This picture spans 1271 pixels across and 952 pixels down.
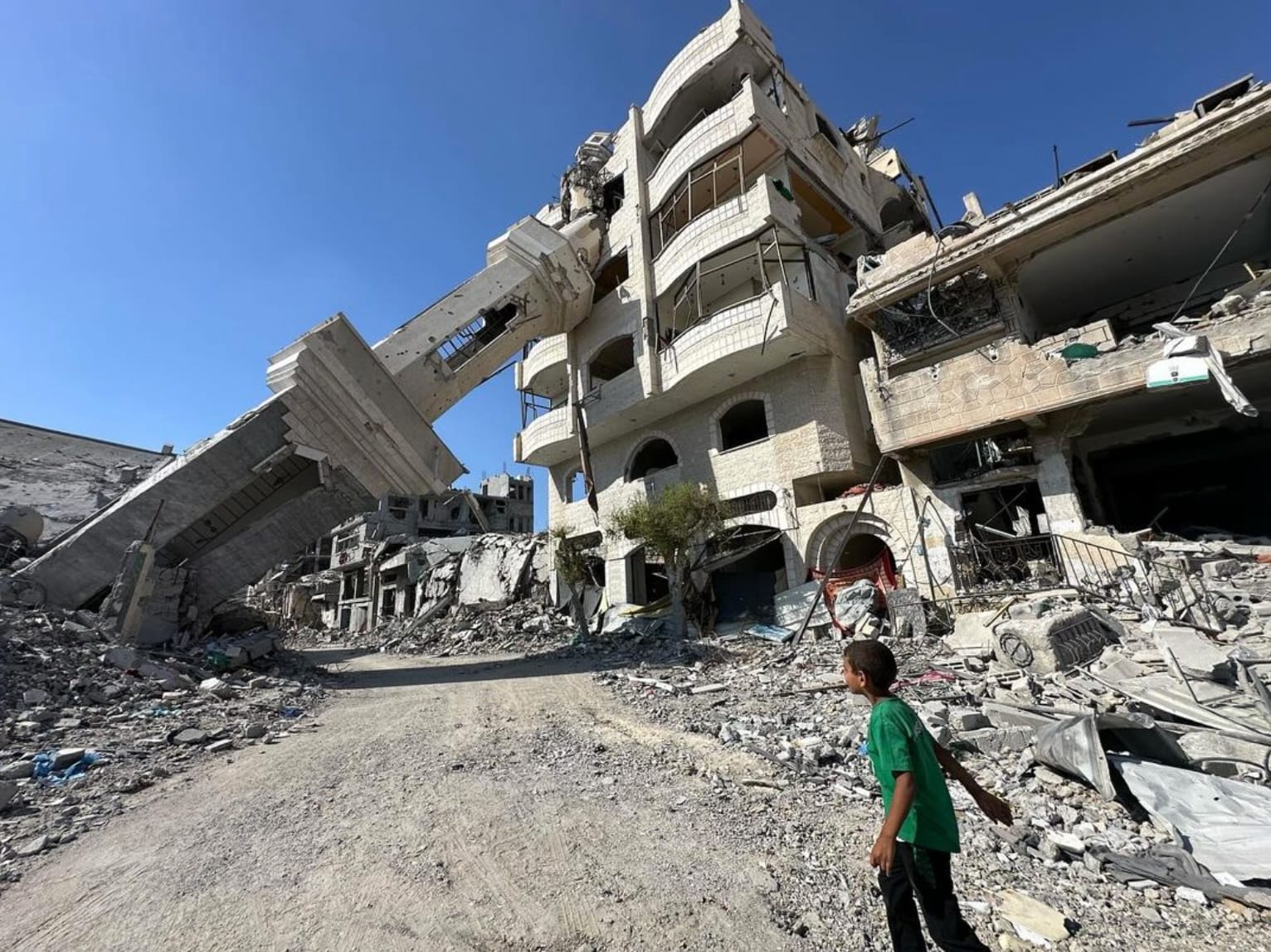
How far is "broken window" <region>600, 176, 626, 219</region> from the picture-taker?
2158 cm

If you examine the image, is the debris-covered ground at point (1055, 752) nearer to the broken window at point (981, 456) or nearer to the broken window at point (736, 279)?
the broken window at point (981, 456)

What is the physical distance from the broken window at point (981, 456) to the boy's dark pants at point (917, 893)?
11.6m

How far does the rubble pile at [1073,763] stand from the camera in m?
2.58

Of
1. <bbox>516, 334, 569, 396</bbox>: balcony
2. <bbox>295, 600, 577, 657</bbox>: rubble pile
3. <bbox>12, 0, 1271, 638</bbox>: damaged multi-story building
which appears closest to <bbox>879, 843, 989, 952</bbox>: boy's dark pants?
<bbox>12, 0, 1271, 638</bbox>: damaged multi-story building

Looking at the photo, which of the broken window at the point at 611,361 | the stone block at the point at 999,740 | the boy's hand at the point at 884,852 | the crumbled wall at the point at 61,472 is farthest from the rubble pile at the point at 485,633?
the boy's hand at the point at 884,852

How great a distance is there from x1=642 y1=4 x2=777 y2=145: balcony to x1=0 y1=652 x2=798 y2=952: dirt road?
20.8m

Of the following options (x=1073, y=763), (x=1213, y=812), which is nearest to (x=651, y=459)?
(x=1073, y=763)

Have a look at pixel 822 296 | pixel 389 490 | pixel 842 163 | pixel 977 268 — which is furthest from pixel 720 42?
pixel 389 490

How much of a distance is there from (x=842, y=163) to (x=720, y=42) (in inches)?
233

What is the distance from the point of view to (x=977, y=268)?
11961 millimetres

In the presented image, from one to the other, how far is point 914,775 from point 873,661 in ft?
1.44

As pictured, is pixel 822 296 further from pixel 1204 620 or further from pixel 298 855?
pixel 298 855

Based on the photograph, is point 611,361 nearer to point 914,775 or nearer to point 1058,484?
point 1058,484

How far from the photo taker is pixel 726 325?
14359 millimetres
